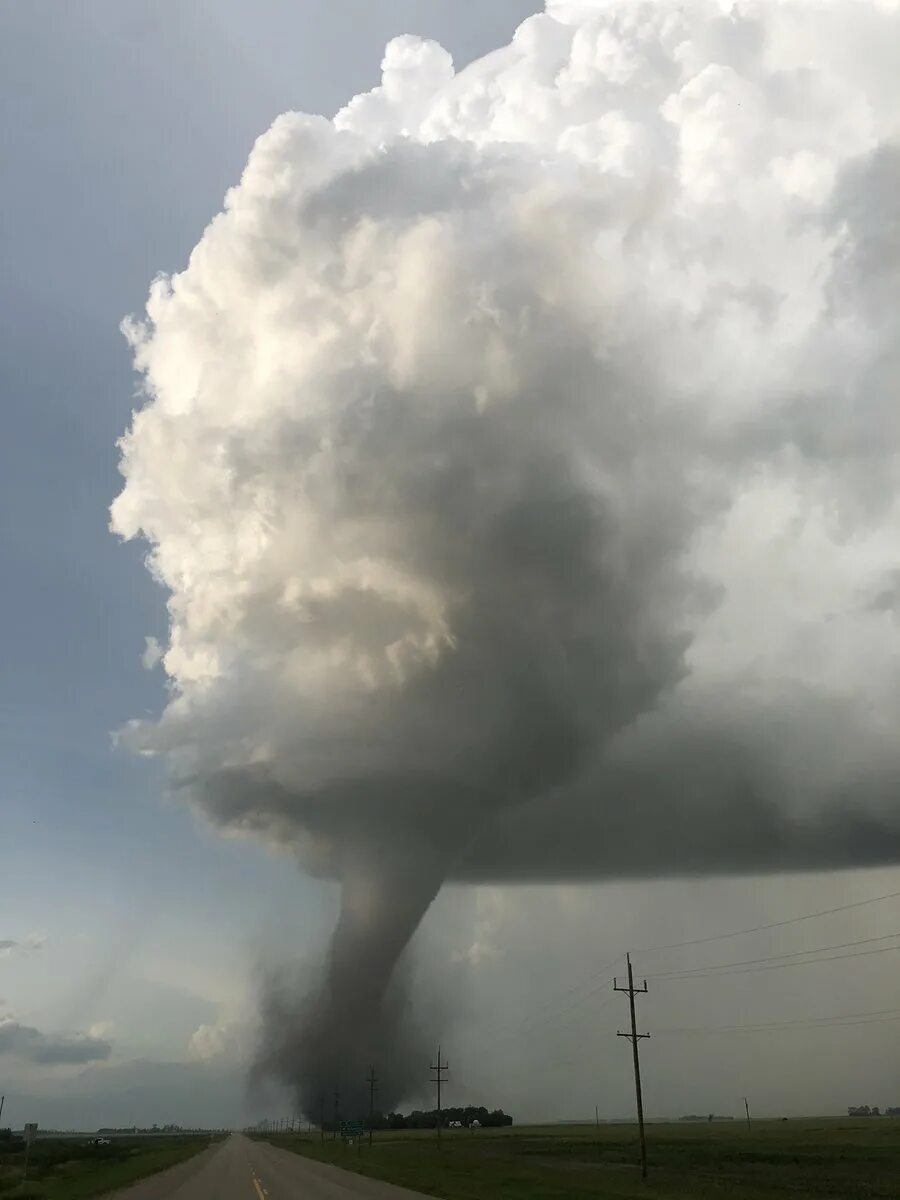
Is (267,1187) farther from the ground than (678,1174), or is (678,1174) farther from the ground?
(267,1187)

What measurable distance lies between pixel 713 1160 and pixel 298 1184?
53.8m

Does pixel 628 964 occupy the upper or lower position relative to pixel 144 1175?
upper

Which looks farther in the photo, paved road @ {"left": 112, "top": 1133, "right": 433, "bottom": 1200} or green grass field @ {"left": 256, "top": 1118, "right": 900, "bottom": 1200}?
green grass field @ {"left": 256, "top": 1118, "right": 900, "bottom": 1200}

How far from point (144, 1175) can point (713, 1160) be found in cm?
5311

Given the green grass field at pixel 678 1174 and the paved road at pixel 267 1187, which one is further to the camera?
the green grass field at pixel 678 1174

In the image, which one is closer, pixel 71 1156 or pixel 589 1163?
pixel 589 1163

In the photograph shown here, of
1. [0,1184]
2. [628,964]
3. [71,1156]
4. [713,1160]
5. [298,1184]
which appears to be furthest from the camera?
[71,1156]

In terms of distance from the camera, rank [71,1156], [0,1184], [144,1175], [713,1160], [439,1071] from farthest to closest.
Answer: [71,1156] < [439,1071] < [713,1160] < [144,1175] < [0,1184]

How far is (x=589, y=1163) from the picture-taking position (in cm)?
9144

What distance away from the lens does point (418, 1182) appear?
57.2m

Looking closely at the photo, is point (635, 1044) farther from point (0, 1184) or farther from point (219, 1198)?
point (0, 1184)

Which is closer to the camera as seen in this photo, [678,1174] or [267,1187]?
[267,1187]

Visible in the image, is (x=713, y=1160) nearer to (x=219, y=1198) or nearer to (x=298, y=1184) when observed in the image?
(x=298, y=1184)

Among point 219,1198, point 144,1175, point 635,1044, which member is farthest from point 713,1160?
point 219,1198
